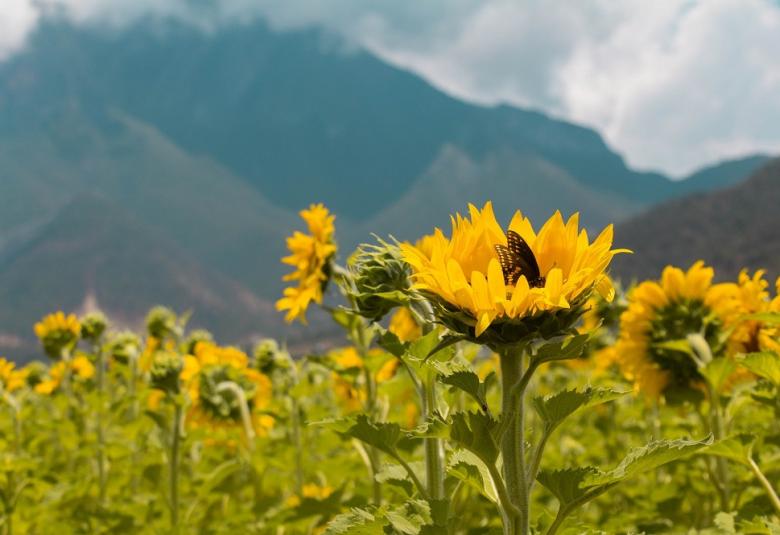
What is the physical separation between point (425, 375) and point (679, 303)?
5.96 feet

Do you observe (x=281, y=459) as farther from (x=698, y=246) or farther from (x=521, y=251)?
(x=698, y=246)

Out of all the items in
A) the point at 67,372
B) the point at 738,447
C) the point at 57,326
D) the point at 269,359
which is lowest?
the point at 738,447

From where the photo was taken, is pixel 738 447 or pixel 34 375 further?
pixel 34 375

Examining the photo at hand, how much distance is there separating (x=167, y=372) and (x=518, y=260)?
3.12m

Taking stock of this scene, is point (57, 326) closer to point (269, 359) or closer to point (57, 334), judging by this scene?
point (57, 334)

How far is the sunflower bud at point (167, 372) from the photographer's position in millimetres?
4250

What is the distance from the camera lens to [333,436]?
4.54m

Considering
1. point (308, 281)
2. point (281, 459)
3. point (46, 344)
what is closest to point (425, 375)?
point (308, 281)

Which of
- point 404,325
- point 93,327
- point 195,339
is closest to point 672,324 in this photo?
point 404,325

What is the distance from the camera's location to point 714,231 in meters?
61.1

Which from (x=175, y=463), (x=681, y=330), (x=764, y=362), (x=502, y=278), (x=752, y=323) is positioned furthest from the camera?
(x=175, y=463)

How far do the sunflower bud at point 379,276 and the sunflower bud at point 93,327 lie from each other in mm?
5536

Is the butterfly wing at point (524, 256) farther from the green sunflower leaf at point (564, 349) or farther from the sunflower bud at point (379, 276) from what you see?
the sunflower bud at point (379, 276)

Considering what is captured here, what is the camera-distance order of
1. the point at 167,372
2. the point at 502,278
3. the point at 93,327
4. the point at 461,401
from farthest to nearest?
the point at 93,327, the point at 167,372, the point at 461,401, the point at 502,278
